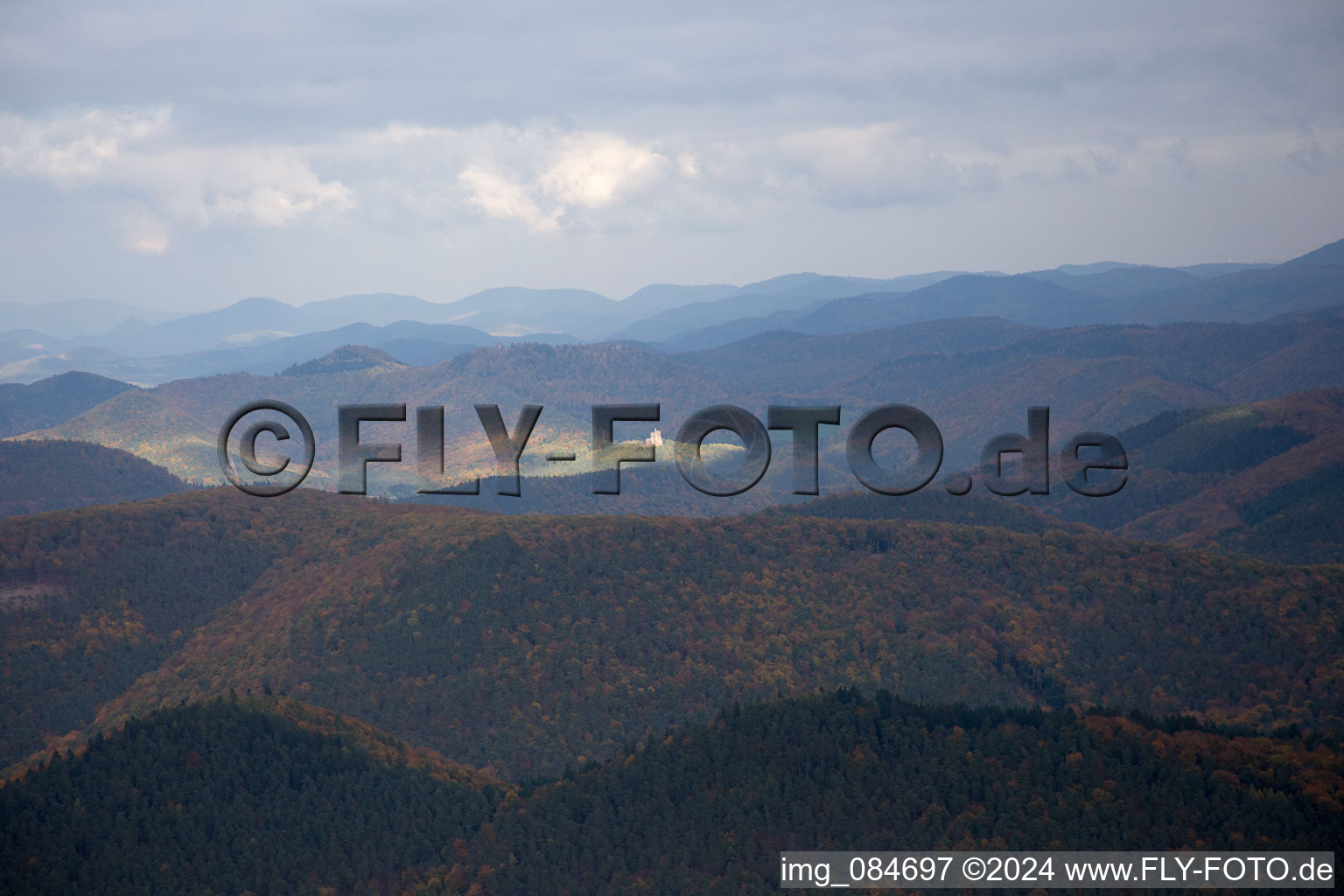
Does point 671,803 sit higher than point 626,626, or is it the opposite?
point 626,626

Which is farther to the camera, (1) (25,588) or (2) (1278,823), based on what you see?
(1) (25,588)

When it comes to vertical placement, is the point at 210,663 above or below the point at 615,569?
below

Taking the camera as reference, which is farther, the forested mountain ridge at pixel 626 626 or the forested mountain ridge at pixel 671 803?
the forested mountain ridge at pixel 626 626

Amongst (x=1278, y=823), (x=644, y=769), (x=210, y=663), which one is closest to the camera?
(x=1278, y=823)

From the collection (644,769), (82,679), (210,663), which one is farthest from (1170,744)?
(82,679)

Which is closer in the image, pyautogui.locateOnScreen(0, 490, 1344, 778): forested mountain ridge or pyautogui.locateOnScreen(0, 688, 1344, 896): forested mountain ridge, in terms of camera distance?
pyautogui.locateOnScreen(0, 688, 1344, 896): forested mountain ridge

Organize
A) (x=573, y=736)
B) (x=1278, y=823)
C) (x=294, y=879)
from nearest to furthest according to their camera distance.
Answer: (x=1278, y=823), (x=294, y=879), (x=573, y=736)

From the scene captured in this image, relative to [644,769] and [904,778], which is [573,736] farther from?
[904,778]
